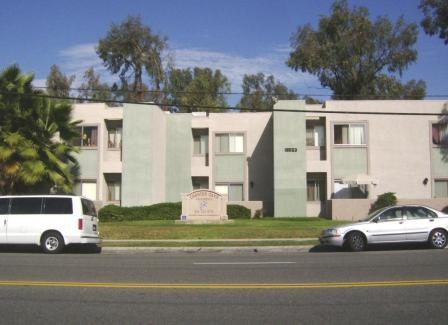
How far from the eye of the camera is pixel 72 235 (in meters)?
18.5

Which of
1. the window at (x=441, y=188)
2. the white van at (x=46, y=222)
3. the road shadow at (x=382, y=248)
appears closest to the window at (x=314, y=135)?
the window at (x=441, y=188)

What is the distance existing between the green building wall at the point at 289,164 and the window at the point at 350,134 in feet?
7.36

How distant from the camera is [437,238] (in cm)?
1825

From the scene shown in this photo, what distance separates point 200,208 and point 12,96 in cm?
1077

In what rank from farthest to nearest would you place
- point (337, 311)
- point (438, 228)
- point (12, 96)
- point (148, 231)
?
point (12, 96) → point (148, 231) → point (438, 228) → point (337, 311)

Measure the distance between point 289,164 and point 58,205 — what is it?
17.9 meters

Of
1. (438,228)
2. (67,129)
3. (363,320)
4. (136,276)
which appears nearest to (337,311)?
(363,320)

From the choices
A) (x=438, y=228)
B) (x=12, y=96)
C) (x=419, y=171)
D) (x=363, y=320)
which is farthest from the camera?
(x=419, y=171)

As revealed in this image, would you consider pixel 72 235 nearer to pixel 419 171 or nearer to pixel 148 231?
pixel 148 231

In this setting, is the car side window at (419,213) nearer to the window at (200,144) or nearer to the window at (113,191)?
the window at (200,144)

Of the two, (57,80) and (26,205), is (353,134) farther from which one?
(57,80)

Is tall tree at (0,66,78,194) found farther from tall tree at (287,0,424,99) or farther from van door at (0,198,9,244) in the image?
tall tree at (287,0,424,99)

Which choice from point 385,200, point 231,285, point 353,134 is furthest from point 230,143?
point 231,285

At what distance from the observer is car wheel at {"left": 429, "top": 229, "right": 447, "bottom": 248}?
717 inches
